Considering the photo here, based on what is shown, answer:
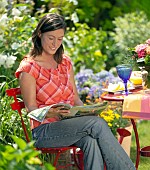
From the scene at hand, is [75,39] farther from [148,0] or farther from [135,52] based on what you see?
[148,0]

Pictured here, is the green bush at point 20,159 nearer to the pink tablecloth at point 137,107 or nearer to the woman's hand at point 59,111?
the woman's hand at point 59,111

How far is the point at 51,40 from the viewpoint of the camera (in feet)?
13.3

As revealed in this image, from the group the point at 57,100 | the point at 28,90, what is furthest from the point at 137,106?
the point at 28,90

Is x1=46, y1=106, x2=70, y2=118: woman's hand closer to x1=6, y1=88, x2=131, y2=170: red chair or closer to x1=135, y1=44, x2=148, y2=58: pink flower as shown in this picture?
x1=6, y1=88, x2=131, y2=170: red chair

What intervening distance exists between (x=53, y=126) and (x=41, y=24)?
2.23 ft

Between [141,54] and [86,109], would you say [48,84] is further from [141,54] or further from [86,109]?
[141,54]

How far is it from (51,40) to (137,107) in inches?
27.7

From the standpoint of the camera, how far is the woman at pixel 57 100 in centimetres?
379

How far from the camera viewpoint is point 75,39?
715 cm

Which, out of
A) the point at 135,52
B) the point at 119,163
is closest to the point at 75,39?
the point at 135,52

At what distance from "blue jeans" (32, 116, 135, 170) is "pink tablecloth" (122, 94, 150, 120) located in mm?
182

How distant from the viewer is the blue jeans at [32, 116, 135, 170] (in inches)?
149

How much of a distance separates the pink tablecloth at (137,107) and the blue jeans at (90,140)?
182mm

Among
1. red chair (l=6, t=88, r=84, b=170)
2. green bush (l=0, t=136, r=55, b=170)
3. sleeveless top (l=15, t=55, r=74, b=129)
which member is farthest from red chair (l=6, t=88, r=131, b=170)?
green bush (l=0, t=136, r=55, b=170)
